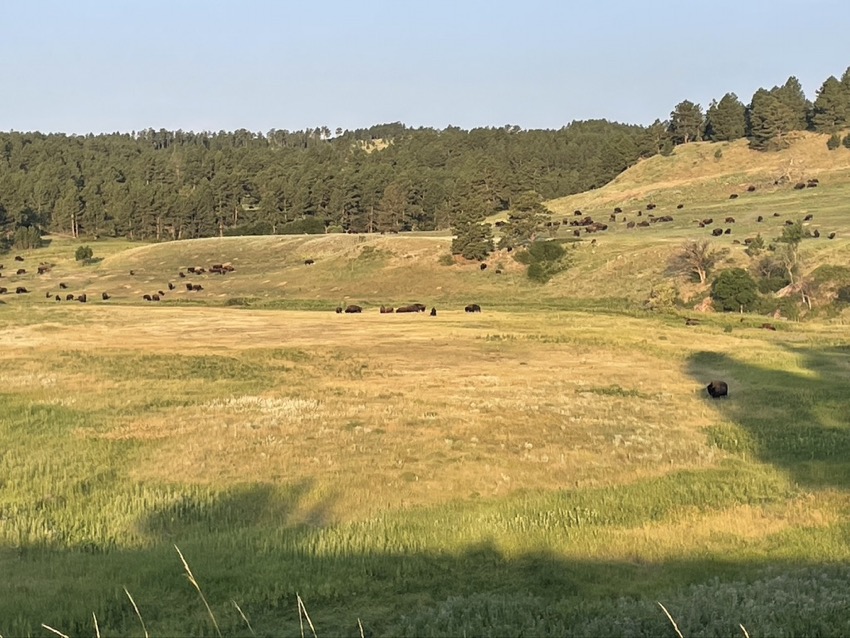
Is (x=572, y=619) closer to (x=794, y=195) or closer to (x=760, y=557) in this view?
(x=760, y=557)

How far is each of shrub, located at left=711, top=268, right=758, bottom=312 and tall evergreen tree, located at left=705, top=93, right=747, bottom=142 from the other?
108788 mm

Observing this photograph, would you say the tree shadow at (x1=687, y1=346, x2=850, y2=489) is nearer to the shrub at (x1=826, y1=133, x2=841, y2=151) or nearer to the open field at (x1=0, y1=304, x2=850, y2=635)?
the open field at (x1=0, y1=304, x2=850, y2=635)

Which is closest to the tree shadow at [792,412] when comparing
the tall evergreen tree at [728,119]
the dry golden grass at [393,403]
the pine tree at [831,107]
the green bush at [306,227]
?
the dry golden grass at [393,403]

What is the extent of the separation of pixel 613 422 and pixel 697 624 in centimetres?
1509

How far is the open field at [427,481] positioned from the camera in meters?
9.52

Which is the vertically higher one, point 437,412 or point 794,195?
point 794,195

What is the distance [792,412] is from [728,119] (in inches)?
6092

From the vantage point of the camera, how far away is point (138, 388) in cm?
2870

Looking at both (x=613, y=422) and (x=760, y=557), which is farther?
(x=613, y=422)

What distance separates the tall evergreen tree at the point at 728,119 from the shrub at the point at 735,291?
10879 cm

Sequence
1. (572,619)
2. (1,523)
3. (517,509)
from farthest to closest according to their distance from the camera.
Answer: (517,509) → (1,523) → (572,619)

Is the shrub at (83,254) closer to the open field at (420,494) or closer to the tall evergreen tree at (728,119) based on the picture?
the open field at (420,494)

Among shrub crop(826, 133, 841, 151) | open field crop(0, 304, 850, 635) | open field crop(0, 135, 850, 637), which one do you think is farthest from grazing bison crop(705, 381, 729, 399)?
shrub crop(826, 133, 841, 151)

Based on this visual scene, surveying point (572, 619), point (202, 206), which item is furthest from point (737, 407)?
point (202, 206)
